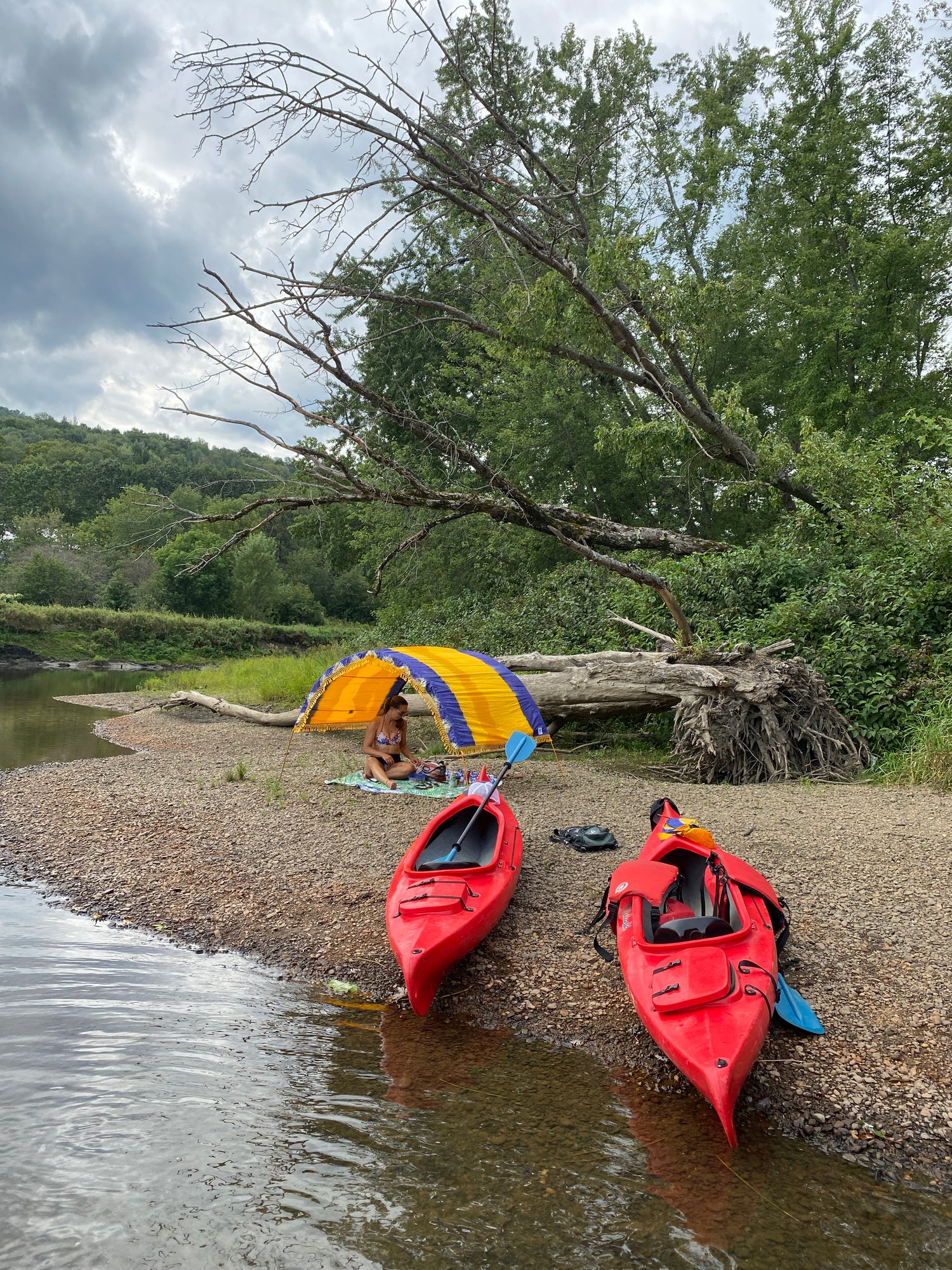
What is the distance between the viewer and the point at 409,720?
14.8m

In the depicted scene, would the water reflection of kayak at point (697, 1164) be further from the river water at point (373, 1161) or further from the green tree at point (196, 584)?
the green tree at point (196, 584)

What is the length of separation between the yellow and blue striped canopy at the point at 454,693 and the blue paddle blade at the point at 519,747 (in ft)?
4.23

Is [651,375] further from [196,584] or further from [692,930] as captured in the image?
[196,584]

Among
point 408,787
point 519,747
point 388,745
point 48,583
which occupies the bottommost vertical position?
point 408,787

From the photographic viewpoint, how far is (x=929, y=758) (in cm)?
856

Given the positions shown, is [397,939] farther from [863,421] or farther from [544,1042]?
[863,421]

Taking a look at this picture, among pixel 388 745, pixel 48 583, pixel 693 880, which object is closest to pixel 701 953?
pixel 693 880

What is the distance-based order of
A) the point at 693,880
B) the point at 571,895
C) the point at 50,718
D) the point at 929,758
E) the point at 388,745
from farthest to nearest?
1. the point at 50,718
2. the point at 388,745
3. the point at 929,758
4. the point at 571,895
5. the point at 693,880

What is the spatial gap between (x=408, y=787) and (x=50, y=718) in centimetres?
1278

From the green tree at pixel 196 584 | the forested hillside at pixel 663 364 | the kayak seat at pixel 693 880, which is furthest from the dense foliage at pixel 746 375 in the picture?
the green tree at pixel 196 584

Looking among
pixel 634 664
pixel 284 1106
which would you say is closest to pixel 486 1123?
pixel 284 1106

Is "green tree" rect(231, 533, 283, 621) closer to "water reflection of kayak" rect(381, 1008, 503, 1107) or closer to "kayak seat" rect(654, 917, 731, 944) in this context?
"water reflection of kayak" rect(381, 1008, 503, 1107)

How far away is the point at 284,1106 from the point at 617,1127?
148cm

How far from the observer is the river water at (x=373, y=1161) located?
266 cm
